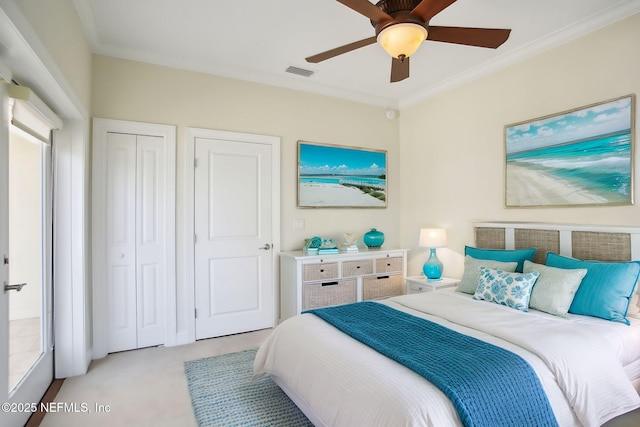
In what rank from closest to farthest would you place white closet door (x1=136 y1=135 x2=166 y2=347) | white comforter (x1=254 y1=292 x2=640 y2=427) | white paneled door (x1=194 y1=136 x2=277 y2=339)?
white comforter (x1=254 y1=292 x2=640 y2=427) < white closet door (x1=136 y1=135 x2=166 y2=347) < white paneled door (x1=194 y1=136 x2=277 y2=339)

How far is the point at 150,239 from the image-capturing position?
3234mm

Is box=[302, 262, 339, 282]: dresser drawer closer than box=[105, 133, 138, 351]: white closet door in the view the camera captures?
No

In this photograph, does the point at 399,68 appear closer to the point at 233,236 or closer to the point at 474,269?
the point at 474,269

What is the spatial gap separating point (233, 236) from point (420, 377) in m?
2.50

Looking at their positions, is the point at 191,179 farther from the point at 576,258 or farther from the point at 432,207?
the point at 576,258

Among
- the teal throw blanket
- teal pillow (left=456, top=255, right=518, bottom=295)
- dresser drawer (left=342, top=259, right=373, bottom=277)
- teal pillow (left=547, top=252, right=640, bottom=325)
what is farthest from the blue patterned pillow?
dresser drawer (left=342, top=259, right=373, bottom=277)

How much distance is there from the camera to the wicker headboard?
2494 mm

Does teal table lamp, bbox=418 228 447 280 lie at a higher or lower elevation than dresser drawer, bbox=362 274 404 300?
higher

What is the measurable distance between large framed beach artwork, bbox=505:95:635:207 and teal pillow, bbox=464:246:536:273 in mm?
466

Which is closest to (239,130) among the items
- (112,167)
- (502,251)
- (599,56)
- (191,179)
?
(191,179)

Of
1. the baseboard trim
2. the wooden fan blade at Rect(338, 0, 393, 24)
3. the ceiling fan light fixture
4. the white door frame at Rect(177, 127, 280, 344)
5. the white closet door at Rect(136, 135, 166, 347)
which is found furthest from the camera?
the white door frame at Rect(177, 127, 280, 344)

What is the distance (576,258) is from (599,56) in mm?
1568

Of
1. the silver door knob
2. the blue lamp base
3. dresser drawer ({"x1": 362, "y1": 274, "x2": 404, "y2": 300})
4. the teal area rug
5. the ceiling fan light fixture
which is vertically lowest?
the teal area rug

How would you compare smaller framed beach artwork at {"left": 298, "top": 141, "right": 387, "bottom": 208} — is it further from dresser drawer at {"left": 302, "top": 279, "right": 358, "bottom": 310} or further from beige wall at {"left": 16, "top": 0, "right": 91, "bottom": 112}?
beige wall at {"left": 16, "top": 0, "right": 91, "bottom": 112}
